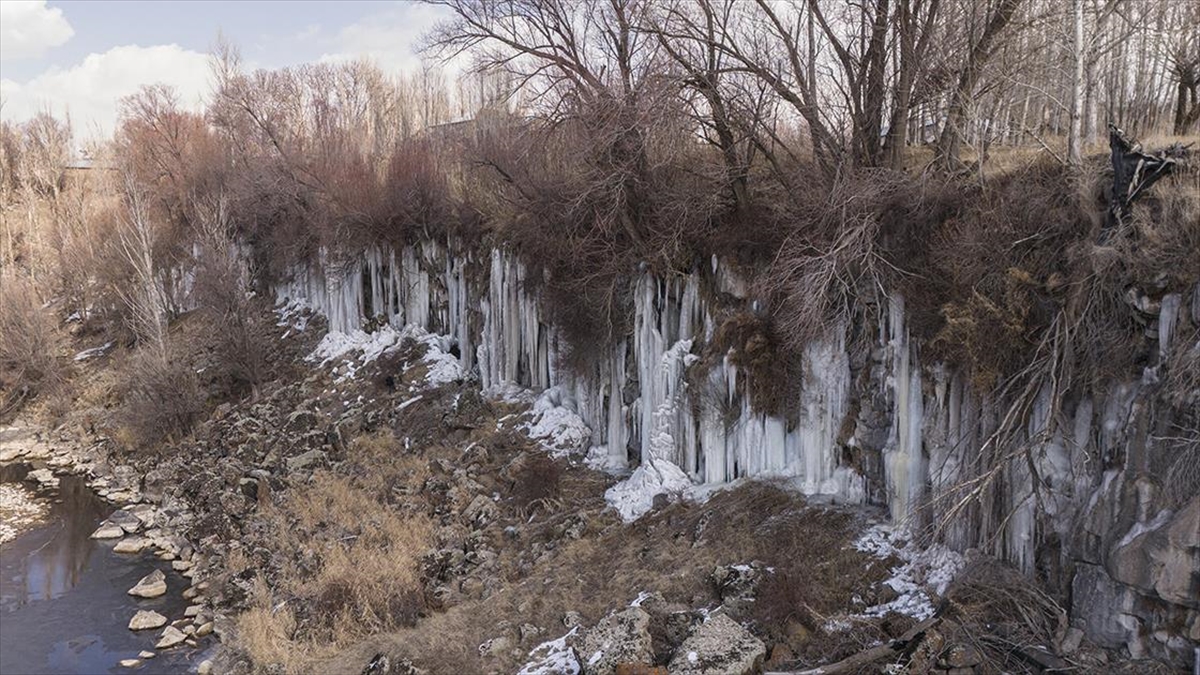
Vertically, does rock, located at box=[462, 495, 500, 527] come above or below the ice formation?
below

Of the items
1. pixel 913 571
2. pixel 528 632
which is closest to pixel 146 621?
pixel 528 632

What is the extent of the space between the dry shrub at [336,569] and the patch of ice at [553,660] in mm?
2341

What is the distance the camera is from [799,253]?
10266 mm

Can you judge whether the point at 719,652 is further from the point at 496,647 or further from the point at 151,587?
the point at 151,587

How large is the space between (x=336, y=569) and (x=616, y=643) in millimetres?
5515

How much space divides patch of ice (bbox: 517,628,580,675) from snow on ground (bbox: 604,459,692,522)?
295 cm

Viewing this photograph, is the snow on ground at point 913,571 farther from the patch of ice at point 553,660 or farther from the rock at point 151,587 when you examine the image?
the rock at point 151,587

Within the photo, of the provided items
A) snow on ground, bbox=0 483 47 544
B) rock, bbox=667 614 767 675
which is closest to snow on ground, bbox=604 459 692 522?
rock, bbox=667 614 767 675

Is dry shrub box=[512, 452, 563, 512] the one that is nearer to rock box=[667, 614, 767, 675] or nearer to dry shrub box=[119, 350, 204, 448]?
rock box=[667, 614, 767, 675]

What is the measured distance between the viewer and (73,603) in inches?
496

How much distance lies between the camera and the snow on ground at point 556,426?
14797 mm

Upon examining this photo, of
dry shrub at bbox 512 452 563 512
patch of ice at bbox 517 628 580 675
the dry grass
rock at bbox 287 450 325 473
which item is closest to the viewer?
patch of ice at bbox 517 628 580 675

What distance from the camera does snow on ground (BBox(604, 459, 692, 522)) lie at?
11930 millimetres

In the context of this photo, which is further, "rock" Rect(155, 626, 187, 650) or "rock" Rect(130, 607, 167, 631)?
"rock" Rect(130, 607, 167, 631)
